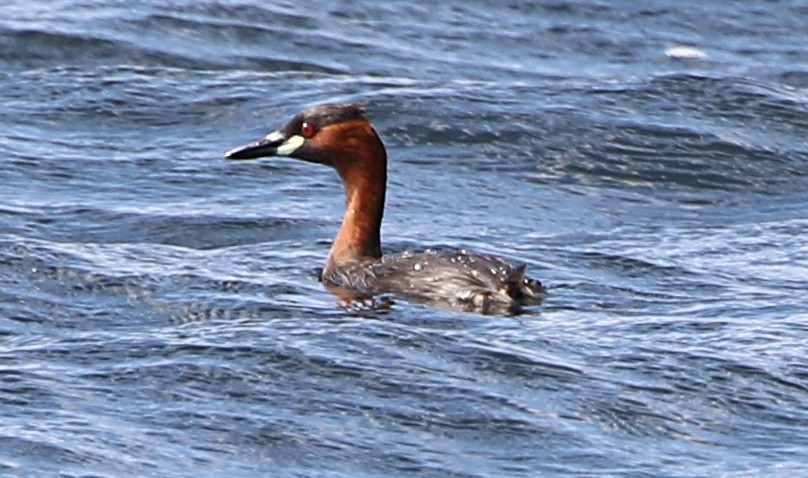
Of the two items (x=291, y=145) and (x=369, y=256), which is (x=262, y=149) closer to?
(x=291, y=145)

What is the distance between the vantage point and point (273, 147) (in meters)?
11.8

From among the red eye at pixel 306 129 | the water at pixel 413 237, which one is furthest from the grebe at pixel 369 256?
the water at pixel 413 237

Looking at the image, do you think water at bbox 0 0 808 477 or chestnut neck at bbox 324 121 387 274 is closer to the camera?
water at bbox 0 0 808 477

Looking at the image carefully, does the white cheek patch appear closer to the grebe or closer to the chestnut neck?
the grebe

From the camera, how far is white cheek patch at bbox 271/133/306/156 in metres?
11.8

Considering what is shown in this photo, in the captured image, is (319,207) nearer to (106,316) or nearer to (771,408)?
(106,316)

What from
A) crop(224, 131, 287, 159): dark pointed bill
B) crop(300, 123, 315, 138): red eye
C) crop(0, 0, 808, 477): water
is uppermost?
crop(300, 123, 315, 138): red eye

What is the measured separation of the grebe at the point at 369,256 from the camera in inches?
424

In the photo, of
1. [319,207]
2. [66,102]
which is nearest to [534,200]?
[319,207]

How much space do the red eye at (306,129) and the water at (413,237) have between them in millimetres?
708

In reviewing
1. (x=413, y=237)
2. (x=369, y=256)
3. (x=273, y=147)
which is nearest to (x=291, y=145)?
(x=273, y=147)

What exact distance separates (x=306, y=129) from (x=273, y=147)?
202 millimetres

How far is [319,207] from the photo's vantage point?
44.5ft

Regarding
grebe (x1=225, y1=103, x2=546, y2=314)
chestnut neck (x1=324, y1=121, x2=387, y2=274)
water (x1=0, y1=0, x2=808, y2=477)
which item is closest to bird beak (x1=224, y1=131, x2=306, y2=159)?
grebe (x1=225, y1=103, x2=546, y2=314)
